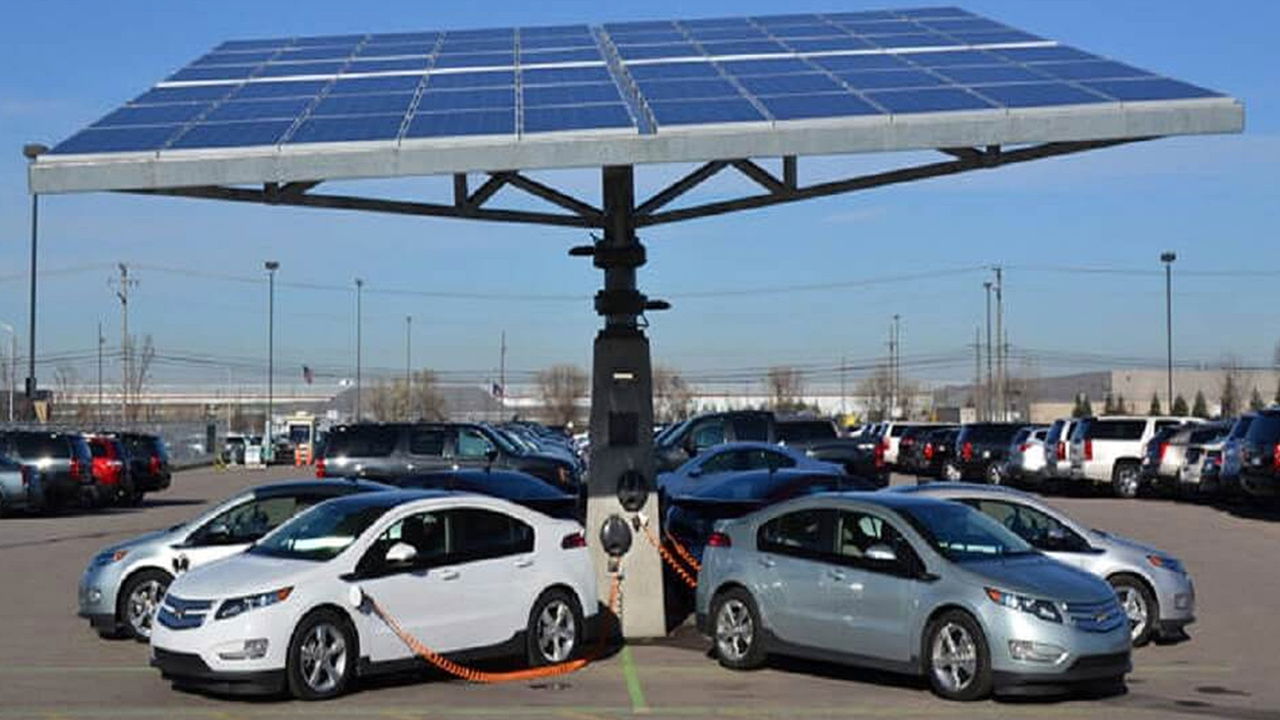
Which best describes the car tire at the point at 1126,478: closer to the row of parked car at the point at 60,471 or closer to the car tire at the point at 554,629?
the row of parked car at the point at 60,471

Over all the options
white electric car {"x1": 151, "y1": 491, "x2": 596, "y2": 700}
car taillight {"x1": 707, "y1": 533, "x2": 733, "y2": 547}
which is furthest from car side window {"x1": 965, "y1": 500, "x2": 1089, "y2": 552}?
white electric car {"x1": 151, "y1": 491, "x2": 596, "y2": 700}

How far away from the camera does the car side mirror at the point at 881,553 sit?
12898mm

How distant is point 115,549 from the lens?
631 inches

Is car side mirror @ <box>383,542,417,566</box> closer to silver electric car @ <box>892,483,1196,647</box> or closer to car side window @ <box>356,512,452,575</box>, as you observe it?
car side window @ <box>356,512,452,575</box>

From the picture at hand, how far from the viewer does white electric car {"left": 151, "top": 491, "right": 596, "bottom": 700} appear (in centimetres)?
1212

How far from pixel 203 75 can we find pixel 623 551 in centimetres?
658

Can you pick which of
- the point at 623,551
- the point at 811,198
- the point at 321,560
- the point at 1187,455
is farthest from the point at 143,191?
the point at 1187,455

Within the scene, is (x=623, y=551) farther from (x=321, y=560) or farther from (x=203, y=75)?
(x=203, y=75)

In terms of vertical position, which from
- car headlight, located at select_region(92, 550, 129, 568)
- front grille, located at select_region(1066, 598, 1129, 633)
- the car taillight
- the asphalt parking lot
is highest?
the car taillight

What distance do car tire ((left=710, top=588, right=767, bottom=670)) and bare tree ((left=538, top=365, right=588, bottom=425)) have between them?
393 ft

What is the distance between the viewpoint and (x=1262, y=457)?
30031mm

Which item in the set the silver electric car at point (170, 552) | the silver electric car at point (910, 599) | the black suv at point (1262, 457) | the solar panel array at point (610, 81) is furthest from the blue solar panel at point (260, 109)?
the black suv at point (1262, 457)

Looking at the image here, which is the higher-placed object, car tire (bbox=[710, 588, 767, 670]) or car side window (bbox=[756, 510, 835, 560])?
car side window (bbox=[756, 510, 835, 560])

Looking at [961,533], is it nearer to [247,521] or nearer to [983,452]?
[247,521]
